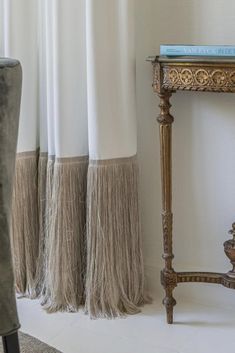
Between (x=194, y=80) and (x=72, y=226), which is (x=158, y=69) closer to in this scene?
(x=194, y=80)

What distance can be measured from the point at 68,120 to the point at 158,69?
37 centimetres

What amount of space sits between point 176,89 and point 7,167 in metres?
0.69

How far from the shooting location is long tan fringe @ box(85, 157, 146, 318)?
76.8 inches

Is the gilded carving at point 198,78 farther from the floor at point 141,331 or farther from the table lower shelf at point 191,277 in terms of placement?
the floor at point 141,331

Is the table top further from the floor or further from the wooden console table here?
the floor

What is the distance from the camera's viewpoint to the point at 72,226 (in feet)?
6.61

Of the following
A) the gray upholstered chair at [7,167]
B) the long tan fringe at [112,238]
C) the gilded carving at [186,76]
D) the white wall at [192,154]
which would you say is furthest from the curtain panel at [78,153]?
the gray upholstered chair at [7,167]

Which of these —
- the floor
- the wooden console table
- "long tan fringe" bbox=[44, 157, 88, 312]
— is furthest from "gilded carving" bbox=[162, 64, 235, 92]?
the floor

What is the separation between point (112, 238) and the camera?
6.48ft

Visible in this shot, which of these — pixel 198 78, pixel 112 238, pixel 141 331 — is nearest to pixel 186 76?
pixel 198 78

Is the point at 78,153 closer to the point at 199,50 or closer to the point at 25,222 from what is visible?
the point at 25,222

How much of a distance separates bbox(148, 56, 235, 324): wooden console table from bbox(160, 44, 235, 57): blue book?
0.02 metres

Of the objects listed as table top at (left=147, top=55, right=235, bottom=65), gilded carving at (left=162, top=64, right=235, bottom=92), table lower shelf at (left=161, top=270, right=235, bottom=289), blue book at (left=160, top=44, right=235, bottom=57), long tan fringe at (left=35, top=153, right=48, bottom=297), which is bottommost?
table lower shelf at (left=161, top=270, right=235, bottom=289)

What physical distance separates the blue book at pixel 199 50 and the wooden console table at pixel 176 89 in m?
0.02
